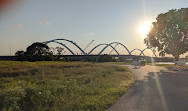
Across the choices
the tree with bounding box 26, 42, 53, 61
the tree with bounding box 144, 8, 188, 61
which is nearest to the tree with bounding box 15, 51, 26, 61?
the tree with bounding box 26, 42, 53, 61

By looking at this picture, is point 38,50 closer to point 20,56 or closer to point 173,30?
point 20,56

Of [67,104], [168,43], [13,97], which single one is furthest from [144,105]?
[168,43]

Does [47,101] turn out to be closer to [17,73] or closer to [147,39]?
[17,73]

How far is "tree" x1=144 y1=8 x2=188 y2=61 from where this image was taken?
3550 centimetres

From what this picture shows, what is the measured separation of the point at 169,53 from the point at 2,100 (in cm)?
4152

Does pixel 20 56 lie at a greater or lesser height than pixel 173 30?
lesser

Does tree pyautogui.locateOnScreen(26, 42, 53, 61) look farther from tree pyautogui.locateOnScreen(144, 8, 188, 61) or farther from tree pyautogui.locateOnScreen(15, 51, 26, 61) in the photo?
tree pyautogui.locateOnScreen(144, 8, 188, 61)

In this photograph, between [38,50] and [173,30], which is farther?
[38,50]

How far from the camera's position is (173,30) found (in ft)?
117

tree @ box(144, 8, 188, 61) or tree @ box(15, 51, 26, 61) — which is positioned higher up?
tree @ box(144, 8, 188, 61)

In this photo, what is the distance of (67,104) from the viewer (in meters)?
6.00

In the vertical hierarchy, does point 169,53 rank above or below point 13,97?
above

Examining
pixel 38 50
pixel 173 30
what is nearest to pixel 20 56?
pixel 38 50

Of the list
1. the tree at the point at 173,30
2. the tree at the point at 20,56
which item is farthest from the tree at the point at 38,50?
the tree at the point at 173,30
